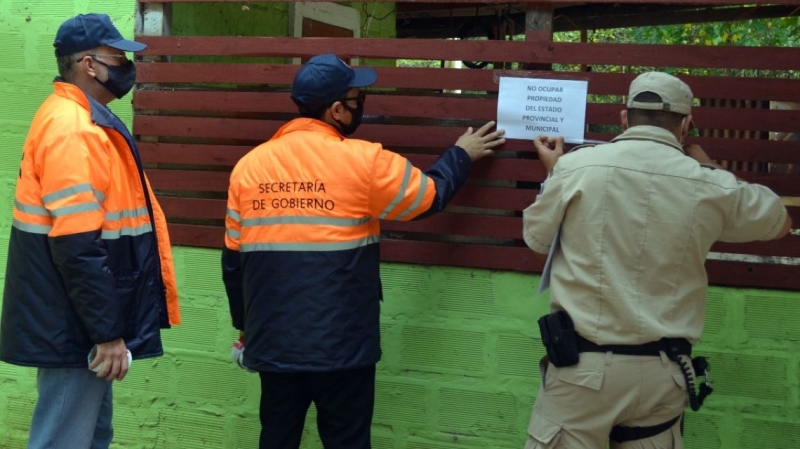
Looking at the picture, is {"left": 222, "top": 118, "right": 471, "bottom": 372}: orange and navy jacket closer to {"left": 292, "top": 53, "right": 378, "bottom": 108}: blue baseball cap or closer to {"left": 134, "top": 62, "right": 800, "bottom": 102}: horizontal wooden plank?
{"left": 292, "top": 53, "right": 378, "bottom": 108}: blue baseball cap

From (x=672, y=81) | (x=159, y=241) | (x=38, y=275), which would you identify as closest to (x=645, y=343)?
(x=672, y=81)

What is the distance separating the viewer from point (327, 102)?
352 cm

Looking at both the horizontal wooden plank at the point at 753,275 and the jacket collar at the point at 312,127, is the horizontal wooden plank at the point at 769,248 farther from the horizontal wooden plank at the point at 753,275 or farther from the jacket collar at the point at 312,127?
the jacket collar at the point at 312,127

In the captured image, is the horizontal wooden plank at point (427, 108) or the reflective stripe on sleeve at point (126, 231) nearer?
the reflective stripe on sleeve at point (126, 231)

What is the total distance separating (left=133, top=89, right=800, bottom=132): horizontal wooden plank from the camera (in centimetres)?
372

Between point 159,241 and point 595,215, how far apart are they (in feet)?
5.48

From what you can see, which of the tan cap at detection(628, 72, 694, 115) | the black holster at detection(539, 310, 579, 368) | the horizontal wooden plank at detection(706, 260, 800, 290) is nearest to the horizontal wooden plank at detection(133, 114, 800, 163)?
the horizontal wooden plank at detection(706, 260, 800, 290)

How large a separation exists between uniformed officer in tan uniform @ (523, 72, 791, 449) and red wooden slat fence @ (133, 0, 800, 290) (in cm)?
73

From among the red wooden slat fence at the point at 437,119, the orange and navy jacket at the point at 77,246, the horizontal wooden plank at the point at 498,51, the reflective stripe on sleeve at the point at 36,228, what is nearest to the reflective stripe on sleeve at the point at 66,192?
the orange and navy jacket at the point at 77,246

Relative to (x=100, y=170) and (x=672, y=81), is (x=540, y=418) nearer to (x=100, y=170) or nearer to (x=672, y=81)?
(x=672, y=81)

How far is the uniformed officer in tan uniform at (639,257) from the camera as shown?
2.95 metres

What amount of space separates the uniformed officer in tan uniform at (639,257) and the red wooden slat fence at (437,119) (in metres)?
0.73

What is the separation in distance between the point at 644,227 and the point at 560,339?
1.50ft

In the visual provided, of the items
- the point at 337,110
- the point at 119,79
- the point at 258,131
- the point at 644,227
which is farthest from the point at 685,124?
the point at 119,79
